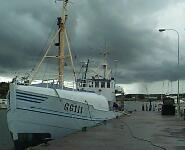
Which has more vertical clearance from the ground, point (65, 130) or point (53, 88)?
point (53, 88)

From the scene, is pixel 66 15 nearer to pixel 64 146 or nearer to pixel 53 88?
pixel 53 88

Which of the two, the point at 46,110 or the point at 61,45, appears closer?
the point at 46,110

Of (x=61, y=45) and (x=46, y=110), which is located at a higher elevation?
(x=61, y=45)

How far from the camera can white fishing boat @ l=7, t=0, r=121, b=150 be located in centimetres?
2442

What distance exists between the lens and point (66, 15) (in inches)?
1264

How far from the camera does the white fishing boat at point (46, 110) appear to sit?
80.1ft

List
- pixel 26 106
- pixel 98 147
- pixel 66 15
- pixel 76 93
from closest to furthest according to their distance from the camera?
pixel 98 147
pixel 26 106
pixel 76 93
pixel 66 15

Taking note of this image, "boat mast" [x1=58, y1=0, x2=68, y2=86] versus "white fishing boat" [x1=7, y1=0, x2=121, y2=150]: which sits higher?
"boat mast" [x1=58, y1=0, x2=68, y2=86]

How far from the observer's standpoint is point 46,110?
25.6 m

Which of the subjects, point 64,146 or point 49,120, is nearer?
point 64,146

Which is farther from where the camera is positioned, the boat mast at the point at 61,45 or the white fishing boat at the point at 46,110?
the boat mast at the point at 61,45

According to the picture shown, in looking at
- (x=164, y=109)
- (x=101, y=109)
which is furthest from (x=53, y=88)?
(x=164, y=109)

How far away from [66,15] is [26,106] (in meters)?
9.94

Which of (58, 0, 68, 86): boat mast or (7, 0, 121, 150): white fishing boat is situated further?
(58, 0, 68, 86): boat mast
